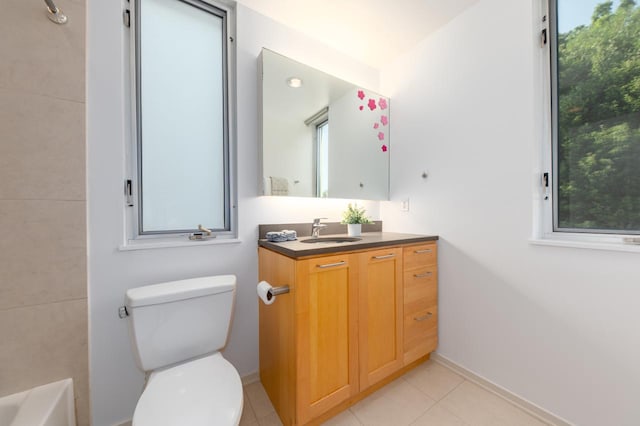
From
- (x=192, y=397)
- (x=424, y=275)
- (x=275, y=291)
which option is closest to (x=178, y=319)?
(x=192, y=397)

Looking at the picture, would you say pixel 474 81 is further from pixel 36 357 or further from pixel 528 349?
pixel 36 357

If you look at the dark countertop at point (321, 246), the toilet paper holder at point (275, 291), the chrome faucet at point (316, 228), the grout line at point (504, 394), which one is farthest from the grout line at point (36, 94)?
the grout line at point (504, 394)

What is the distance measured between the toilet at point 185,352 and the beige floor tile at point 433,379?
1258mm

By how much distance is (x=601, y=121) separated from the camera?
1251mm

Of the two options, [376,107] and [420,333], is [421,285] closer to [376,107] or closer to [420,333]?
[420,333]

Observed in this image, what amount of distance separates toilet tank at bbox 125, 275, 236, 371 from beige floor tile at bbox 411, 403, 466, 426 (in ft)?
3.97

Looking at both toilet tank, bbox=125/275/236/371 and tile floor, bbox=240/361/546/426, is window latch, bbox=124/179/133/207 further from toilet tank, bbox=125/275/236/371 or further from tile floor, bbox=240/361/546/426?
tile floor, bbox=240/361/546/426

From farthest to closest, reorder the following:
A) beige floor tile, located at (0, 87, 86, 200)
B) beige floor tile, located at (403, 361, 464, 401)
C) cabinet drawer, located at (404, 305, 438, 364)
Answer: cabinet drawer, located at (404, 305, 438, 364), beige floor tile, located at (403, 361, 464, 401), beige floor tile, located at (0, 87, 86, 200)

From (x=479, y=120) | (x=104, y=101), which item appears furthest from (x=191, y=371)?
(x=479, y=120)

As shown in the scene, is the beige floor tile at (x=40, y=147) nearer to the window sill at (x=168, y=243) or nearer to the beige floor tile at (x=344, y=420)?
the window sill at (x=168, y=243)

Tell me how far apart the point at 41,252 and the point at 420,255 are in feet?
7.03

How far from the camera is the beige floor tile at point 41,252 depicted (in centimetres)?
103

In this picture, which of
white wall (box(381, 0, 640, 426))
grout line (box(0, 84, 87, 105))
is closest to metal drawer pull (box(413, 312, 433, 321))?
white wall (box(381, 0, 640, 426))

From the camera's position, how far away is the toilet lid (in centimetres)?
85
